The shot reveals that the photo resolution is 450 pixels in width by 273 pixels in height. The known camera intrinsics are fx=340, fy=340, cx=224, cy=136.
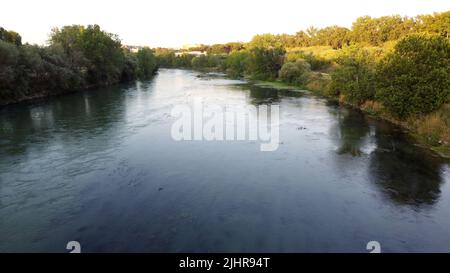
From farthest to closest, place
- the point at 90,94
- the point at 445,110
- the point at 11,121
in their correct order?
the point at 90,94
the point at 11,121
the point at 445,110

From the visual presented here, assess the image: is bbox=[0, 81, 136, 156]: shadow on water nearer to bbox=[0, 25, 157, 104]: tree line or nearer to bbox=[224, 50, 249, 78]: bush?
bbox=[0, 25, 157, 104]: tree line

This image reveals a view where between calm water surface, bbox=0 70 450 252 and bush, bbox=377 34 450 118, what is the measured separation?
2.58 meters

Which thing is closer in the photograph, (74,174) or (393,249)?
(393,249)

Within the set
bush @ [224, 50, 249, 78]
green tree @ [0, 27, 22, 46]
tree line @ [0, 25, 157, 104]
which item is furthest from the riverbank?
bush @ [224, 50, 249, 78]

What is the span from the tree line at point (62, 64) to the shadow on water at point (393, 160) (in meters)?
34.4

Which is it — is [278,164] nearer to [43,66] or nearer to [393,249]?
[393,249]

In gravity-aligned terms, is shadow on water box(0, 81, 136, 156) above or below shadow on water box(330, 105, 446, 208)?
above

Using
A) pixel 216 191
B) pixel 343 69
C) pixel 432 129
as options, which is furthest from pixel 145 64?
pixel 216 191

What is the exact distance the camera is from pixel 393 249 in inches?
452

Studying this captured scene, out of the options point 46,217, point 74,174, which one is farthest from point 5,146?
point 46,217

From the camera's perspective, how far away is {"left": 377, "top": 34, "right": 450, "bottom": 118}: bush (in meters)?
24.4

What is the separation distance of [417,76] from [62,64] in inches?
1764

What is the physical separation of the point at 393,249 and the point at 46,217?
12602mm

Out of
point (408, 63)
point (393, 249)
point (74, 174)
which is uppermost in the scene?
point (408, 63)
